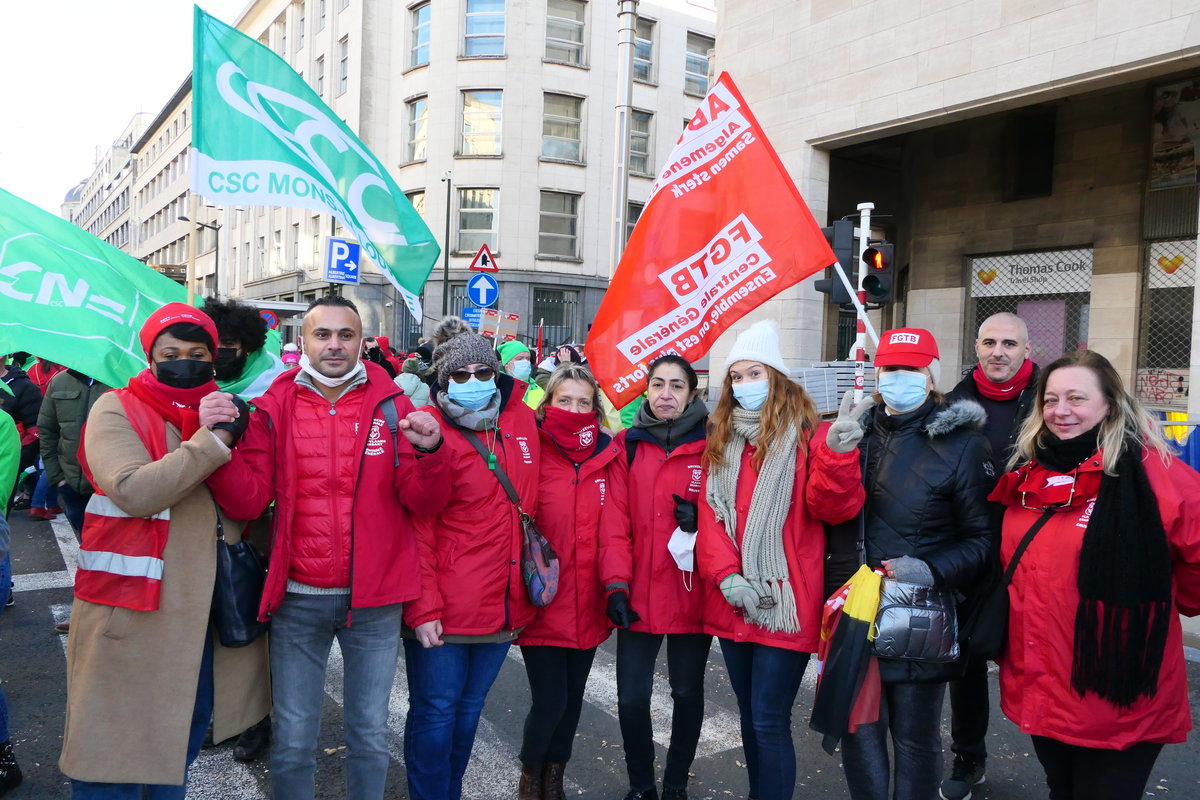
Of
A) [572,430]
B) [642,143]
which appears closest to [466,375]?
[572,430]

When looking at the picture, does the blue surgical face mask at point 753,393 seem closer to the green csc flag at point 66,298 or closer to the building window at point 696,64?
the green csc flag at point 66,298

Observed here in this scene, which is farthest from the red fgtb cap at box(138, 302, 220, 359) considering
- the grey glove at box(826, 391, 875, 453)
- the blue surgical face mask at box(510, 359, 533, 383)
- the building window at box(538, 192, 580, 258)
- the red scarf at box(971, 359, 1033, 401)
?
the building window at box(538, 192, 580, 258)

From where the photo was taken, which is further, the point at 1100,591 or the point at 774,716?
the point at 774,716

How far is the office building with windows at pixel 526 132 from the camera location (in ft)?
94.7

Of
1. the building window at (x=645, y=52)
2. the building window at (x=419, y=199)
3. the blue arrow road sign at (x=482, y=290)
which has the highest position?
the building window at (x=645, y=52)

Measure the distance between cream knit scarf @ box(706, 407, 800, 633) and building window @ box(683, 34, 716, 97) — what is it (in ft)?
99.4

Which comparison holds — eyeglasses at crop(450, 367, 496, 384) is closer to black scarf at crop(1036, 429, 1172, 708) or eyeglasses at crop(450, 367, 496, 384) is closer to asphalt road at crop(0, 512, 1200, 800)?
asphalt road at crop(0, 512, 1200, 800)

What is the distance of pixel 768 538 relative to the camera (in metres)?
3.27

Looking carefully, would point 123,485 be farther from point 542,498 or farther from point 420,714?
point 542,498

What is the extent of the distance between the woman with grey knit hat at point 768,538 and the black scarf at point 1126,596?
78cm

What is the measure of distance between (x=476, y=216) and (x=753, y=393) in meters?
27.1

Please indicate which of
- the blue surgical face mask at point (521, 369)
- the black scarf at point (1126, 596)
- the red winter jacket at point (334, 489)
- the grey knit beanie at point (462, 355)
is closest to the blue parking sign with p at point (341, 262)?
the blue surgical face mask at point (521, 369)

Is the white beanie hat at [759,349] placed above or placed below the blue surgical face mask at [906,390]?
above

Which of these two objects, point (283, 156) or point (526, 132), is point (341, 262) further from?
point (526, 132)
